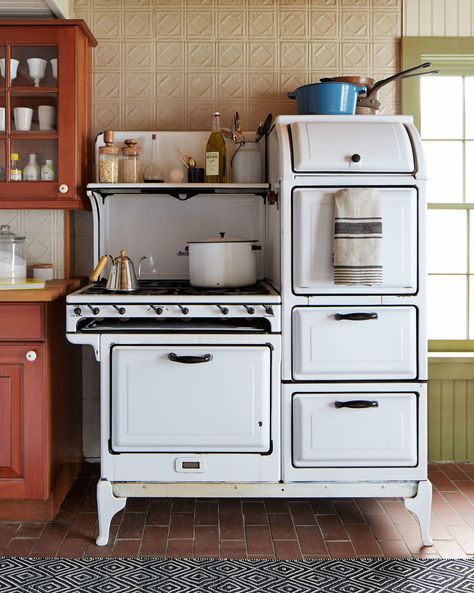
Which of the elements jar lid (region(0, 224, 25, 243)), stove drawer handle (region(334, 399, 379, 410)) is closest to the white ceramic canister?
jar lid (region(0, 224, 25, 243))

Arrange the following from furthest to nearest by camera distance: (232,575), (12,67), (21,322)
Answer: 1. (12,67)
2. (21,322)
3. (232,575)

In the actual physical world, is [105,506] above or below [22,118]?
below

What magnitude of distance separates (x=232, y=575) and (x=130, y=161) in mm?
1904

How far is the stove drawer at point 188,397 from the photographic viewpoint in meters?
2.58

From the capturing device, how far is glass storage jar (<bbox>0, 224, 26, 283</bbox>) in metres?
2.98

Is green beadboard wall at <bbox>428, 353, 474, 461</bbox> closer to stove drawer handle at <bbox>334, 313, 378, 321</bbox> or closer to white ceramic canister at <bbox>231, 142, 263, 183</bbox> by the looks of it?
stove drawer handle at <bbox>334, 313, 378, 321</bbox>

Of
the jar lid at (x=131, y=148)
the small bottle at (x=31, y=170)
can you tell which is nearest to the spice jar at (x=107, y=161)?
the jar lid at (x=131, y=148)

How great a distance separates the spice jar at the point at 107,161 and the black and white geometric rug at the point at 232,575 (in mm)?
1677

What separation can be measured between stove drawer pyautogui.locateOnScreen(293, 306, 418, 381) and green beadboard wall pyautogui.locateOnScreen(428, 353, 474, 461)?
0.90 m

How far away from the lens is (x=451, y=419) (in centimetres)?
344

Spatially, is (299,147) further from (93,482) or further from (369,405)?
(93,482)

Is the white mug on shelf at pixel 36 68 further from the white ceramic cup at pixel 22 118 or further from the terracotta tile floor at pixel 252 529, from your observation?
the terracotta tile floor at pixel 252 529

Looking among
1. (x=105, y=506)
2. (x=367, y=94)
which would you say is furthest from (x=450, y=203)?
(x=105, y=506)

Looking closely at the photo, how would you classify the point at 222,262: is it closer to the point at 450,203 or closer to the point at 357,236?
the point at 357,236
